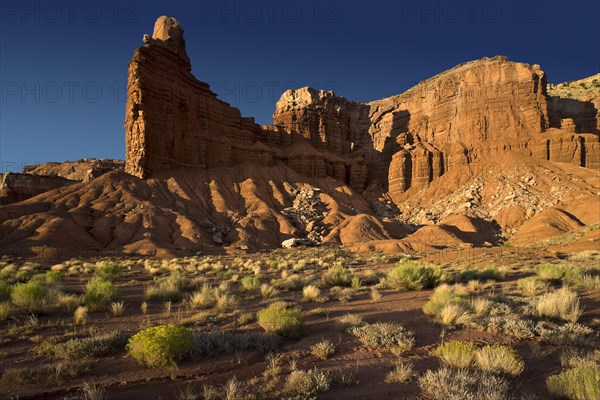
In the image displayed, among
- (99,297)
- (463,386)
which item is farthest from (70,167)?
(463,386)

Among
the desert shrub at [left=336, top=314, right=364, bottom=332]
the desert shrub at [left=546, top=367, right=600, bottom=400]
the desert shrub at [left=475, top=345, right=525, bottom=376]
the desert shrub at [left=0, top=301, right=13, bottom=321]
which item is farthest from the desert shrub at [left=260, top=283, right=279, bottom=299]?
the desert shrub at [left=546, top=367, right=600, bottom=400]

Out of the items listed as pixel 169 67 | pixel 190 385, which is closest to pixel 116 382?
pixel 190 385

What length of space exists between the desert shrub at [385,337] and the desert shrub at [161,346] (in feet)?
10.5

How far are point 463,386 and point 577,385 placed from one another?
4.45 ft

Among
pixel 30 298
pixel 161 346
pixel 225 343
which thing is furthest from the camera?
pixel 30 298

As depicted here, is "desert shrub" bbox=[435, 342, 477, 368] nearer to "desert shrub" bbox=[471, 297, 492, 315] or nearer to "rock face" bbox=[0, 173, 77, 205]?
"desert shrub" bbox=[471, 297, 492, 315]

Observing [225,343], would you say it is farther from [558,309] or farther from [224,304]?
[558,309]

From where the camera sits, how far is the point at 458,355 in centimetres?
502

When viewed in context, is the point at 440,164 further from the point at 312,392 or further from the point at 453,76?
the point at 312,392

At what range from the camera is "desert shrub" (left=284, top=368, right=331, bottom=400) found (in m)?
4.20

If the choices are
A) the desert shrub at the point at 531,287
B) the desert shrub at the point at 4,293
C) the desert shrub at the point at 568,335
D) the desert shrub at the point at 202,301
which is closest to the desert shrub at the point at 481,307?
the desert shrub at the point at 568,335

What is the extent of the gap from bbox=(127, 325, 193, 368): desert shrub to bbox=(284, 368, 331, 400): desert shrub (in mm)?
1987

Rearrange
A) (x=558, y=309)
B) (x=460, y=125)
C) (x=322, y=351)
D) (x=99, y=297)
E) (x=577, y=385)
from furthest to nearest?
(x=460, y=125), (x=99, y=297), (x=558, y=309), (x=322, y=351), (x=577, y=385)

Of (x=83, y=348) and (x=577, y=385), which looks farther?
(x=83, y=348)
